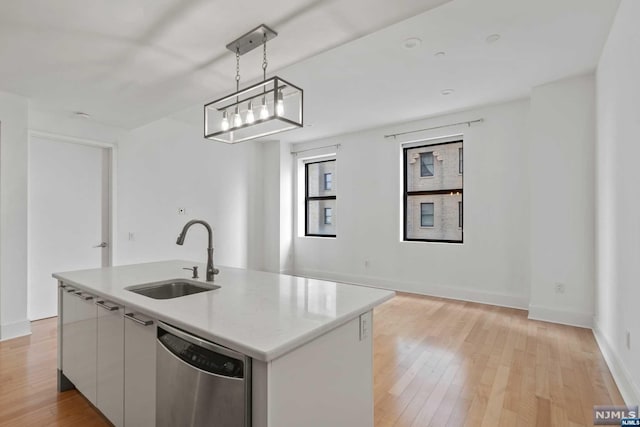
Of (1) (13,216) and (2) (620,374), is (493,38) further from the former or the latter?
(1) (13,216)

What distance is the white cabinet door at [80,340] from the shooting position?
1895 millimetres

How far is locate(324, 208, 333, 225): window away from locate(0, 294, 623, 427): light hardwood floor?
9.45 ft

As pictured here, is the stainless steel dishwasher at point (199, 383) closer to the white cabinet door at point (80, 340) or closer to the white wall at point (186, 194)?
the white cabinet door at point (80, 340)

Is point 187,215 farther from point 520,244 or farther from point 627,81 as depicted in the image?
point 627,81

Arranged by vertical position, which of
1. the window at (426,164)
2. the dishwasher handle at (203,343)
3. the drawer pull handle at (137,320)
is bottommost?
the drawer pull handle at (137,320)

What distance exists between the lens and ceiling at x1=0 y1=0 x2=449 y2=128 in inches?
73.6

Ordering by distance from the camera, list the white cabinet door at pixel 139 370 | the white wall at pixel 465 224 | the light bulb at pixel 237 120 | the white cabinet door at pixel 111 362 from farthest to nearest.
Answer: the white wall at pixel 465 224 → the light bulb at pixel 237 120 → the white cabinet door at pixel 111 362 → the white cabinet door at pixel 139 370

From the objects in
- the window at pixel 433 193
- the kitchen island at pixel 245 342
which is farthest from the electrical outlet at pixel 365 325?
the window at pixel 433 193

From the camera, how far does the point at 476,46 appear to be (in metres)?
2.74

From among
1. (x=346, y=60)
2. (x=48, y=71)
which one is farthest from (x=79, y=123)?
(x=346, y=60)

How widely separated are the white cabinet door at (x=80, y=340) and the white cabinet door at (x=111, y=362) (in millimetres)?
95

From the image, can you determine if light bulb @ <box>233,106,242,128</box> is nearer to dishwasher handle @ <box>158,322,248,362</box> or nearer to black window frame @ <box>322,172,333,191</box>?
dishwasher handle @ <box>158,322,248,362</box>

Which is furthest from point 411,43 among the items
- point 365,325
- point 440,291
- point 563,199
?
point 440,291

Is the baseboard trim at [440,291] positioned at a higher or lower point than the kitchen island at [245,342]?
lower
